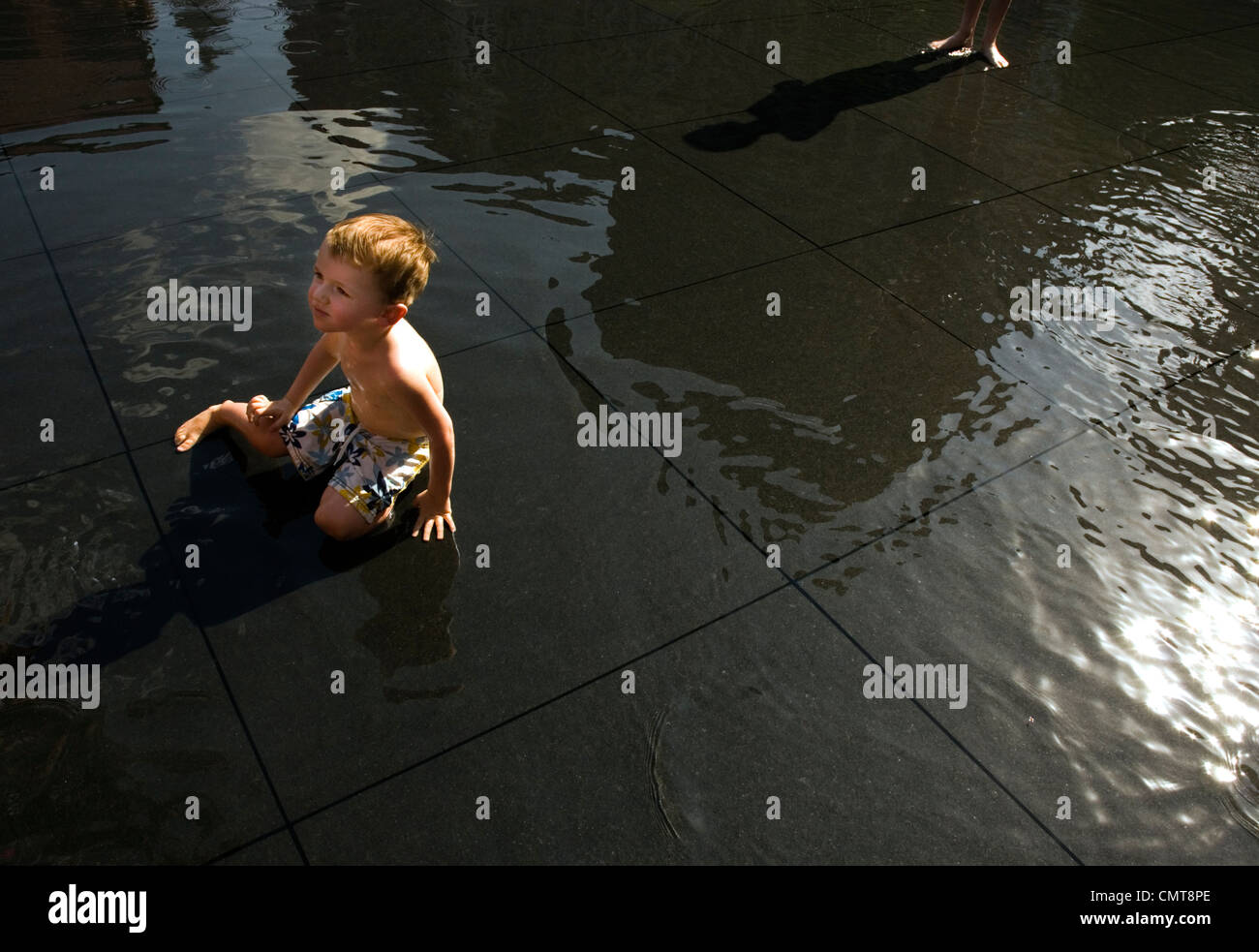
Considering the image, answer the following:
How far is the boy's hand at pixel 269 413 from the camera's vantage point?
3652 mm

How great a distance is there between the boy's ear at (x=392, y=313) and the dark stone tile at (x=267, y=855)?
1.70 m

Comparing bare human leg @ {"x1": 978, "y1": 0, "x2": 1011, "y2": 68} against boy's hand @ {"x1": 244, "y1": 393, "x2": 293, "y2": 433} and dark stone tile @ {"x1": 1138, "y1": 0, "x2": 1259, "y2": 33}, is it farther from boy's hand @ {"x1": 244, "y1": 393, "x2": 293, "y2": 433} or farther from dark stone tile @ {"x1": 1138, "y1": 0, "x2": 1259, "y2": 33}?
boy's hand @ {"x1": 244, "y1": 393, "x2": 293, "y2": 433}

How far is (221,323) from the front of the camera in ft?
14.9

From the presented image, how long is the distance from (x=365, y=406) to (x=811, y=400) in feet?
6.66

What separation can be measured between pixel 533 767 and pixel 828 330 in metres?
2.91

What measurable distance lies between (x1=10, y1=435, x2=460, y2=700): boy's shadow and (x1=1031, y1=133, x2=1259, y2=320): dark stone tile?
14.0 ft

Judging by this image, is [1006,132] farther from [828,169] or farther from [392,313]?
[392,313]

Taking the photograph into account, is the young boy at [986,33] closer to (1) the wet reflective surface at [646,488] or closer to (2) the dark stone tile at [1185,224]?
(1) the wet reflective surface at [646,488]

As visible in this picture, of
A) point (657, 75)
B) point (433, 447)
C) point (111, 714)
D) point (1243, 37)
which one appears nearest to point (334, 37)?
point (657, 75)

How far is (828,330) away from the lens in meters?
4.79

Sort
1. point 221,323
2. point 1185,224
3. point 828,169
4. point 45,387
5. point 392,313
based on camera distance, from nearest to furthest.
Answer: point 392,313 → point 45,387 → point 221,323 → point 1185,224 → point 828,169

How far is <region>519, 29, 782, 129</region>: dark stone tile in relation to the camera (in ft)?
22.9
